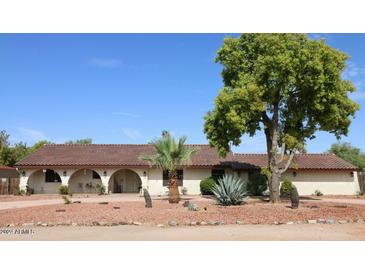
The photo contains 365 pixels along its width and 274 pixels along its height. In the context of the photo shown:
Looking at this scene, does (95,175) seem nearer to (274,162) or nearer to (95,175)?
(95,175)

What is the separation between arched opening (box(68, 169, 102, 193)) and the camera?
36.2 m

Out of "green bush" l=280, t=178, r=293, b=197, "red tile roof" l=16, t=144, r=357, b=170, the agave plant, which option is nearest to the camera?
the agave plant

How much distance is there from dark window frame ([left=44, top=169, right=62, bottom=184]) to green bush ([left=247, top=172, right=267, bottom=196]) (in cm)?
1669

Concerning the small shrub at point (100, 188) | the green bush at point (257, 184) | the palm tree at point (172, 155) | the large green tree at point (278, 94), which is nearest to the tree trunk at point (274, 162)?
the large green tree at point (278, 94)

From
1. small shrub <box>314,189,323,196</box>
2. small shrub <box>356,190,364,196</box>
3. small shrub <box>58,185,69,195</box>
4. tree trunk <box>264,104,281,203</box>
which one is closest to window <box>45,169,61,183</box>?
small shrub <box>58,185,69,195</box>

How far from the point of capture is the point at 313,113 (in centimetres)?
2447

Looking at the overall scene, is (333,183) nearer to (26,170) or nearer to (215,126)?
(215,126)

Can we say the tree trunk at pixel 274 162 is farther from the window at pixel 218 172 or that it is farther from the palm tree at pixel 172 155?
the window at pixel 218 172

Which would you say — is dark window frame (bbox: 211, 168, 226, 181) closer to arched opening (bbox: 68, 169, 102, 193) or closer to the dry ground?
arched opening (bbox: 68, 169, 102, 193)

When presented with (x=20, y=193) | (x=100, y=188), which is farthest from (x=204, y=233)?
(x=20, y=193)

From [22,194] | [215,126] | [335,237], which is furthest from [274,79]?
[22,194]

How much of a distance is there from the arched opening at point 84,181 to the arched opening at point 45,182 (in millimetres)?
1205

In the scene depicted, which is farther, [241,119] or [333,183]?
[333,183]

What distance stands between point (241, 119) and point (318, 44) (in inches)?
235
